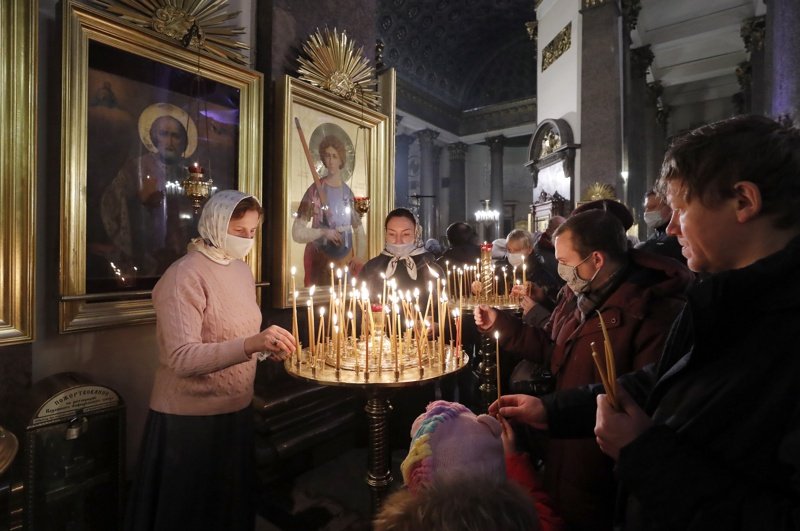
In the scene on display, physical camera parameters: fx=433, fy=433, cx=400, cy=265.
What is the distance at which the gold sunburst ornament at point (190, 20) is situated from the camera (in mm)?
2451

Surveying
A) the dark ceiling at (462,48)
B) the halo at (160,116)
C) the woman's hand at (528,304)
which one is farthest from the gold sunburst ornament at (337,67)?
the dark ceiling at (462,48)

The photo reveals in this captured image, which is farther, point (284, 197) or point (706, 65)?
point (706, 65)

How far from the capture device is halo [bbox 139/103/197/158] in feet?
8.33

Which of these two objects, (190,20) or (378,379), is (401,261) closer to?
(378,379)

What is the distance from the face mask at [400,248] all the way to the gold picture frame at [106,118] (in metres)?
1.32

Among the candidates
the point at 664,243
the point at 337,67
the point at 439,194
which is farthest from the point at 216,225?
the point at 439,194

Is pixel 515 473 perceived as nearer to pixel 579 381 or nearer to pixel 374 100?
pixel 579 381

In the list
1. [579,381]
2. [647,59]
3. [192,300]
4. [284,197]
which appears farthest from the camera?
[647,59]

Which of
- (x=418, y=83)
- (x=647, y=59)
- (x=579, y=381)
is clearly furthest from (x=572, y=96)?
(x=579, y=381)

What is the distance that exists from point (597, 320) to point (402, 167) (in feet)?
60.6

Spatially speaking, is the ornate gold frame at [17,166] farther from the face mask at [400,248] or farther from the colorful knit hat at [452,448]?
the face mask at [400,248]

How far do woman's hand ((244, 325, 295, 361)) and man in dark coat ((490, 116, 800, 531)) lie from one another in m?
1.29

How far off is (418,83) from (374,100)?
46.4 ft

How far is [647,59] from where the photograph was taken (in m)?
12.5
